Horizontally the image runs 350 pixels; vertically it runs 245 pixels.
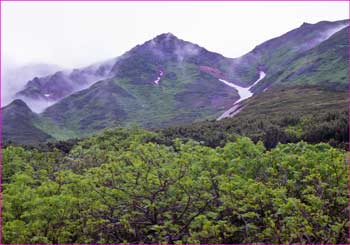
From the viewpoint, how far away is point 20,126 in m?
75.4

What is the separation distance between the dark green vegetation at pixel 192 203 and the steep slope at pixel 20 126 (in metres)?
51.2

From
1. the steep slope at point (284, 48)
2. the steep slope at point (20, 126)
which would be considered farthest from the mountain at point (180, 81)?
the steep slope at point (20, 126)

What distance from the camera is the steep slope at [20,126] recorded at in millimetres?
64062

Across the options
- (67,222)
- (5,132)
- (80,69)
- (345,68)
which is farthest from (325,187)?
(80,69)

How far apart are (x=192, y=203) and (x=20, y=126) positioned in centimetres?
7044

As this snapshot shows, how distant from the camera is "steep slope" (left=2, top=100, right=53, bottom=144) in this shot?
64.1 m

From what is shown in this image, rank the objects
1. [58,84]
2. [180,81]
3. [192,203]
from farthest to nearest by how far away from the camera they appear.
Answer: [58,84] → [180,81] → [192,203]

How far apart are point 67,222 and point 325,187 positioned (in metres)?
5.71

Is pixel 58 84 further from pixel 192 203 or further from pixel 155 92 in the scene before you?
pixel 192 203

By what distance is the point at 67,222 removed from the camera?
9578mm

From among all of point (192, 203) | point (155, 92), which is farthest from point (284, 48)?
point (192, 203)

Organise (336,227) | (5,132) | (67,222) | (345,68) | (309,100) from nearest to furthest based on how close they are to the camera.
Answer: (336,227)
(67,222)
(309,100)
(5,132)
(345,68)

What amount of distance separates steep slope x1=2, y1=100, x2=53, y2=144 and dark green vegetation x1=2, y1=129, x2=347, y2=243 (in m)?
51.2

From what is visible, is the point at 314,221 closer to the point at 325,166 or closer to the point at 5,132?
the point at 325,166
